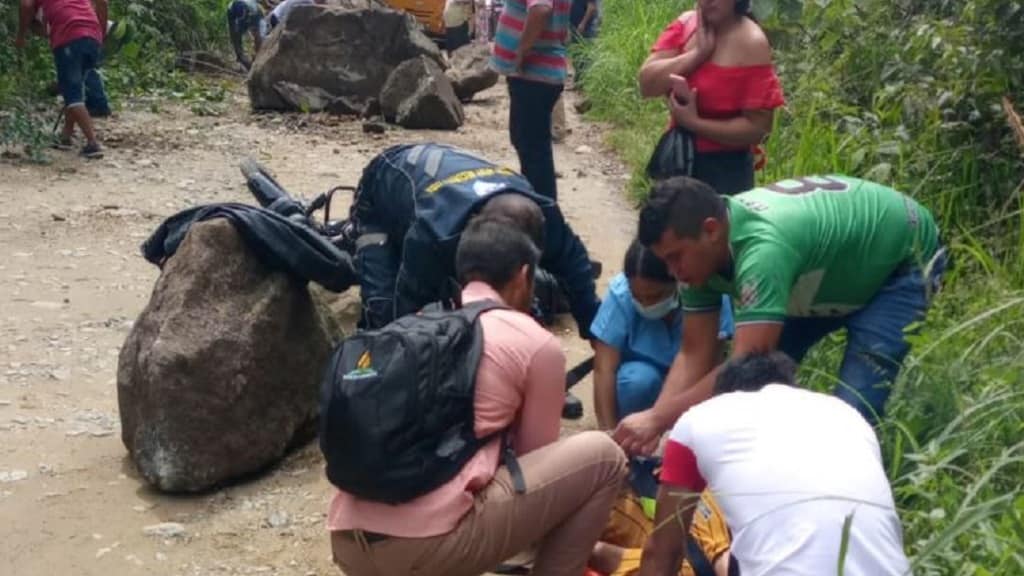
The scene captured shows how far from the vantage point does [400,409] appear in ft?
11.5

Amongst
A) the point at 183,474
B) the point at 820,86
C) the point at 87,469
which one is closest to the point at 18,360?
the point at 87,469

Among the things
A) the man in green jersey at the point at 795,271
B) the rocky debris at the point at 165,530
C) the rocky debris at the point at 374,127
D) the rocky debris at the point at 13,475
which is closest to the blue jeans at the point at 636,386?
the man in green jersey at the point at 795,271

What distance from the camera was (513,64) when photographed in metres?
6.72

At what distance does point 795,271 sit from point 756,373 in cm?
64

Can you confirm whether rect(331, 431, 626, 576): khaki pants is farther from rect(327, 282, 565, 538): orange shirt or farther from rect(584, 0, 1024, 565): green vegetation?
rect(584, 0, 1024, 565): green vegetation

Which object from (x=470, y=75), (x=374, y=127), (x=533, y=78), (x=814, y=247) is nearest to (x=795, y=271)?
(x=814, y=247)

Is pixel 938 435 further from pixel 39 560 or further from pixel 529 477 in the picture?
pixel 39 560

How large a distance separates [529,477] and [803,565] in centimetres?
94

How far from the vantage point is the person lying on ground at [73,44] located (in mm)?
10086

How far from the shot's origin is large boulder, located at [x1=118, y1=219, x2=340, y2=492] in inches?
191

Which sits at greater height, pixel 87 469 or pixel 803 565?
pixel 803 565

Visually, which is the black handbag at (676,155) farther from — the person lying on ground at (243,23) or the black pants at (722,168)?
the person lying on ground at (243,23)

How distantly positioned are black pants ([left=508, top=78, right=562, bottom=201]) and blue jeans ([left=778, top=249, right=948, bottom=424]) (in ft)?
8.54

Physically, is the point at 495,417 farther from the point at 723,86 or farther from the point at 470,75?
the point at 470,75
